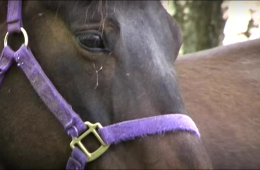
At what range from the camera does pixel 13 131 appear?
83.8 inches

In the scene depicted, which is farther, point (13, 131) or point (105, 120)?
point (13, 131)

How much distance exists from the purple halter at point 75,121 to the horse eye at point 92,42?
197 mm

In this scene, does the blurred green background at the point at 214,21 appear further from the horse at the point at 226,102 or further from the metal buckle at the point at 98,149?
the metal buckle at the point at 98,149

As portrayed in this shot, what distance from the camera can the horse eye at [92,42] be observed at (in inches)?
77.9

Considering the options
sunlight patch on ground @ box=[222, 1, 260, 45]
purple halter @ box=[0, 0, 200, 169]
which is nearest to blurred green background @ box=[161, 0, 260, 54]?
sunlight patch on ground @ box=[222, 1, 260, 45]

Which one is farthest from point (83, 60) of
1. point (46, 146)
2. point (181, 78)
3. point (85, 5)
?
point (181, 78)

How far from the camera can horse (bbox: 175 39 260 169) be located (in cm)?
291

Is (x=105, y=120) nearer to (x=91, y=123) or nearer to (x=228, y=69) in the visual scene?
(x=91, y=123)

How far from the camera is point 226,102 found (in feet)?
9.79

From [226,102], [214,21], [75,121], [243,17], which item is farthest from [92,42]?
[243,17]

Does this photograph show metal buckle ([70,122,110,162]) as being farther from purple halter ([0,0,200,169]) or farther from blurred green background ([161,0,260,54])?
blurred green background ([161,0,260,54])

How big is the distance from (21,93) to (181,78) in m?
1.20

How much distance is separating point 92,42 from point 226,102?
1221mm

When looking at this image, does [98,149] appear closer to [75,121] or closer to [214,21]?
[75,121]
